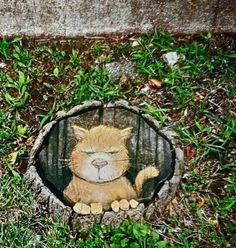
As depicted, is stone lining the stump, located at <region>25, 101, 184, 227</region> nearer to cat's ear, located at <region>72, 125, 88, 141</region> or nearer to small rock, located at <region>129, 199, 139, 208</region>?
small rock, located at <region>129, 199, 139, 208</region>

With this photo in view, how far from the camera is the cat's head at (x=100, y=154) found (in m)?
3.96

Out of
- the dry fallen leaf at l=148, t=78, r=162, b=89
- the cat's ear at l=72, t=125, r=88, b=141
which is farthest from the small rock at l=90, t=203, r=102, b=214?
the dry fallen leaf at l=148, t=78, r=162, b=89

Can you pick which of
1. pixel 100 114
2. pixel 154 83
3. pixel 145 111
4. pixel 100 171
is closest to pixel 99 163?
pixel 100 171

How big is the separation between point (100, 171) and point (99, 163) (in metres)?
0.04

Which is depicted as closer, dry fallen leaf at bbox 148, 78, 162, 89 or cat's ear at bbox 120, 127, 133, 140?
cat's ear at bbox 120, 127, 133, 140

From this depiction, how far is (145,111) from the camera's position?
4.39m

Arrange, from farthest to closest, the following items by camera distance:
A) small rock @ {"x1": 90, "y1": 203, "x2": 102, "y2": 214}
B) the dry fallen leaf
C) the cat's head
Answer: the dry fallen leaf
the cat's head
small rock @ {"x1": 90, "y1": 203, "x2": 102, "y2": 214}

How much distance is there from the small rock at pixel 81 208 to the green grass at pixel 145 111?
114 millimetres

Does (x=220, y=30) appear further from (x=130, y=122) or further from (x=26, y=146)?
(x=26, y=146)

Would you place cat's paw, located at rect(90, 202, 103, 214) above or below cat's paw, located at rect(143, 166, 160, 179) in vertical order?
below

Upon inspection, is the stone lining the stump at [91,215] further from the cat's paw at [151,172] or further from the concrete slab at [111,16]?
the concrete slab at [111,16]

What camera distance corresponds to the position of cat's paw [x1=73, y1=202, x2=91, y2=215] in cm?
386

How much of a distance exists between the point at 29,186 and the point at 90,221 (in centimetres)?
42

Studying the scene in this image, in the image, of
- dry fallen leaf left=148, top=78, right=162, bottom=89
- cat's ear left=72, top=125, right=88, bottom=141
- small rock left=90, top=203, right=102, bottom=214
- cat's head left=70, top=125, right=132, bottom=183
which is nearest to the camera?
small rock left=90, top=203, right=102, bottom=214
